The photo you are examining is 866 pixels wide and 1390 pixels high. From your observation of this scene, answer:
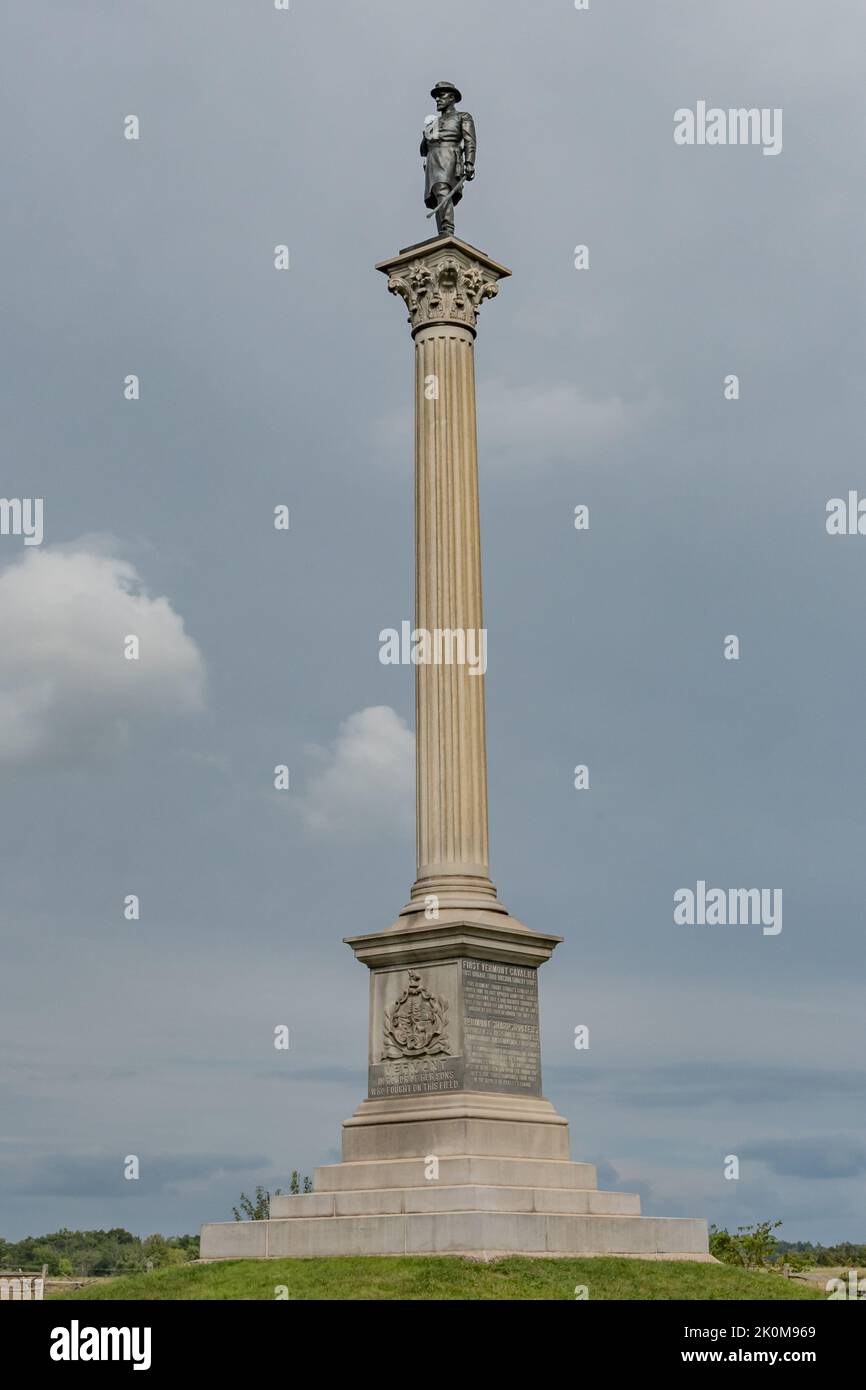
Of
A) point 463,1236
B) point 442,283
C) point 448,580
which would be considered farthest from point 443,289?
point 463,1236

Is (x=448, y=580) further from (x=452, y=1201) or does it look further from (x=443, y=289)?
(x=452, y=1201)

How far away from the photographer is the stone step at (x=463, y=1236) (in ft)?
67.6

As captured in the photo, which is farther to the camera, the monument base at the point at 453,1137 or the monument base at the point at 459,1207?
the monument base at the point at 453,1137

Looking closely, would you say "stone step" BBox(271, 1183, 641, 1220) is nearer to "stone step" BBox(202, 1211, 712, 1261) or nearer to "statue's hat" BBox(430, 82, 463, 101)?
"stone step" BBox(202, 1211, 712, 1261)

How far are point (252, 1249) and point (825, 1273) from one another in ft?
53.8

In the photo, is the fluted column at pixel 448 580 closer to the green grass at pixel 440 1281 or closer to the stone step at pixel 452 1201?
the stone step at pixel 452 1201

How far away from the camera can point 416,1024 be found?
2395 centimetres

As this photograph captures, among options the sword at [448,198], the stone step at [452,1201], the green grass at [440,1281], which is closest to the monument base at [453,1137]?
the stone step at [452,1201]

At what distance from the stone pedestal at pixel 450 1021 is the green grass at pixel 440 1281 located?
2.30ft

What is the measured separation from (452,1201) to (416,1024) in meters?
3.16

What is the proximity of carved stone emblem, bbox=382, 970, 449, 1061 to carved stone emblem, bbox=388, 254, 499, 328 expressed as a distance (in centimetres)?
1104
